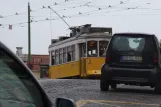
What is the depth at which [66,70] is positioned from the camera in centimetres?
2836

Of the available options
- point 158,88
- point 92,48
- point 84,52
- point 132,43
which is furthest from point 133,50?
point 92,48

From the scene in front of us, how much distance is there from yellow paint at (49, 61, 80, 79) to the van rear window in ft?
45.1

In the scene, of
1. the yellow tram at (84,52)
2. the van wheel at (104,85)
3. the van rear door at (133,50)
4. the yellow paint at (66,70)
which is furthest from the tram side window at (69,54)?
the van rear door at (133,50)

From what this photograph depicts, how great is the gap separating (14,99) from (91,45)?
24.4m

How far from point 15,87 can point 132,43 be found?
10426 mm

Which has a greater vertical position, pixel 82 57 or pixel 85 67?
pixel 82 57

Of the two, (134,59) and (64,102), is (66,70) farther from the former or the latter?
(64,102)

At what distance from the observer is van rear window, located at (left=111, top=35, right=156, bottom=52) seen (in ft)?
42.8

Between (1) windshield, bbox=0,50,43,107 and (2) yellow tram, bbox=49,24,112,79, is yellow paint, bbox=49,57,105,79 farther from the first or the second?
(1) windshield, bbox=0,50,43,107

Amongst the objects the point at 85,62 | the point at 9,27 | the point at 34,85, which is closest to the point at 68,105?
the point at 34,85

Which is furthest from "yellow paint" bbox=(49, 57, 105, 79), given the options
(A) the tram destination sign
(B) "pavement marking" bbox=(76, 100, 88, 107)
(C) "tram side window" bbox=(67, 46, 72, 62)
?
(B) "pavement marking" bbox=(76, 100, 88, 107)

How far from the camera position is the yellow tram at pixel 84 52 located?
2679 cm

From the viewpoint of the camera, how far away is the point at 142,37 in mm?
13148

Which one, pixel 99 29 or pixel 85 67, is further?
pixel 99 29
